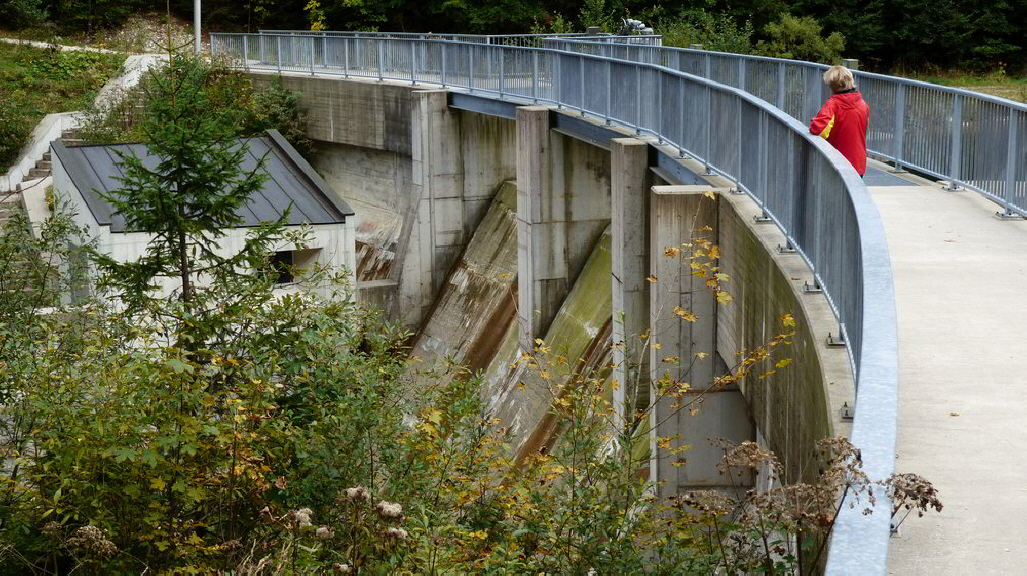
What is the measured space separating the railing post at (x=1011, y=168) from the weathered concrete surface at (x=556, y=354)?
7.51m

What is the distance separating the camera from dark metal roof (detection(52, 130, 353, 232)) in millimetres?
22719

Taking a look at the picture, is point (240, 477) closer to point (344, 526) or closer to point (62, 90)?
point (344, 526)

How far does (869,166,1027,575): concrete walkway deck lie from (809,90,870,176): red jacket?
725 mm

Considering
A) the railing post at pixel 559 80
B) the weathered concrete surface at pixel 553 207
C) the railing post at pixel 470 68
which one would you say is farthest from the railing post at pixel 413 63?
the weathered concrete surface at pixel 553 207

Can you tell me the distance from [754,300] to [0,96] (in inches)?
1243

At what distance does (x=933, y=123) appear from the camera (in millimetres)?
12734

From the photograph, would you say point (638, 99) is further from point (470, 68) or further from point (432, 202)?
point (432, 202)

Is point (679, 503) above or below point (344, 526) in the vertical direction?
above

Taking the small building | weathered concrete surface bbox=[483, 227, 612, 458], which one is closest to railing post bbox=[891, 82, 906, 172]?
weathered concrete surface bbox=[483, 227, 612, 458]

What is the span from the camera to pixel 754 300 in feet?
32.2

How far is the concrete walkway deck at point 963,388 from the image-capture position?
475cm

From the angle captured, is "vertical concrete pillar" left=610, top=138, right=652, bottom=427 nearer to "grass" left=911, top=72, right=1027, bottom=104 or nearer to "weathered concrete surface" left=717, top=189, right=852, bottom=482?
"weathered concrete surface" left=717, top=189, right=852, bottom=482

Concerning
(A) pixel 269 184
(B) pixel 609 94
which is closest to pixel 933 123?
(B) pixel 609 94

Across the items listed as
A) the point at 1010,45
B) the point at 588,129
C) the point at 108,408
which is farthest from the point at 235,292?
the point at 1010,45
